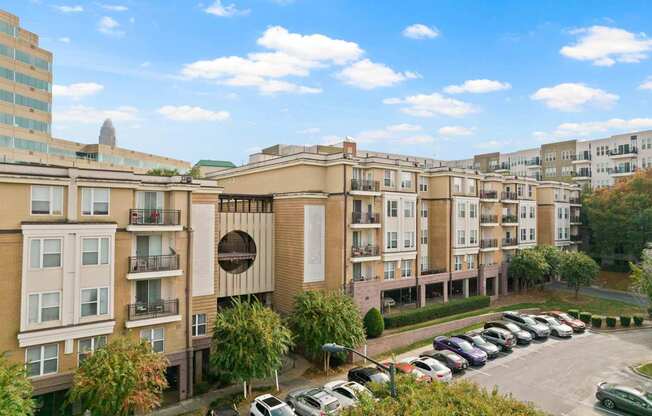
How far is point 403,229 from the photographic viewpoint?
126 feet

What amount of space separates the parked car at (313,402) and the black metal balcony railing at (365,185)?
55.9 ft

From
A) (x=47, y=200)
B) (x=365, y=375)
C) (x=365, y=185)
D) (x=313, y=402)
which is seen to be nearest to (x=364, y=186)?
(x=365, y=185)

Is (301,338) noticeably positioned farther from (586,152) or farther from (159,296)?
(586,152)

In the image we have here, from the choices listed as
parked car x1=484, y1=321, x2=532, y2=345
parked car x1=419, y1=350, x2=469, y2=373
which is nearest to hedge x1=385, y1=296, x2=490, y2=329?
parked car x1=484, y1=321, x2=532, y2=345

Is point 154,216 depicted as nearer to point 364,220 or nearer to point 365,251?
point 364,220

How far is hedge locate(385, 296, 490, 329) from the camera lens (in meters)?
35.4

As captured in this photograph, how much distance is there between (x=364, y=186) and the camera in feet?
116

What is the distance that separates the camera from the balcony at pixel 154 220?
2288 centimetres

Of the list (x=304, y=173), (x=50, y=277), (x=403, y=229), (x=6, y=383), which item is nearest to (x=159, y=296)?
(x=50, y=277)

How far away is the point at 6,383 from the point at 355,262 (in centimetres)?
2430

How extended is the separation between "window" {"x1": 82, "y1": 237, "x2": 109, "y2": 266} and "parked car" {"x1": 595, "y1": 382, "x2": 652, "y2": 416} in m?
29.0

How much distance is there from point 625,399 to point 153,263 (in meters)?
27.7

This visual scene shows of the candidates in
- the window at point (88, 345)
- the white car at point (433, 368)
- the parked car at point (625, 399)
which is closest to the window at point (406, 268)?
the white car at point (433, 368)

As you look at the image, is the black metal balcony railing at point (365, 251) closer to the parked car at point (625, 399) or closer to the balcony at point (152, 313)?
the balcony at point (152, 313)
